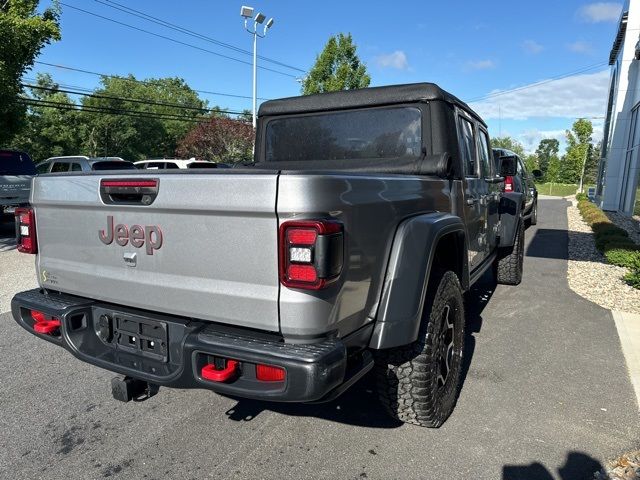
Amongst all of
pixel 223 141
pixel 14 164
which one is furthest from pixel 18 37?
pixel 223 141

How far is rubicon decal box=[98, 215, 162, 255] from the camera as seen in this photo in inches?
93.2

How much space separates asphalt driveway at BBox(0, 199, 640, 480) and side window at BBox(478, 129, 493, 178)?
173cm

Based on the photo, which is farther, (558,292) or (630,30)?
(630,30)

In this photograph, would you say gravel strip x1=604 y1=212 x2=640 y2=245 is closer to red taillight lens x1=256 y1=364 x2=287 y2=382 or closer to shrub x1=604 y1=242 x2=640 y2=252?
shrub x1=604 y1=242 x2=640 y2=252

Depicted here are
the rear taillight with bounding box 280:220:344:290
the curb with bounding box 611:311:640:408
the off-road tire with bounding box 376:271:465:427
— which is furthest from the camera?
the curb with bounding box 611:311:640:408

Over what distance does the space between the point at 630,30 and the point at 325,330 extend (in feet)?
73.8

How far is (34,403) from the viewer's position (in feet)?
10.8

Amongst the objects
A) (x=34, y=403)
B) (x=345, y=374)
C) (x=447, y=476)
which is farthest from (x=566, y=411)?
(x=34, y=403)

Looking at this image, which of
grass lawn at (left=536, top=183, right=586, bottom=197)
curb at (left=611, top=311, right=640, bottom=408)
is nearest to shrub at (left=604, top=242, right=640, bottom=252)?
curb at (left=611, top=311, right=640, bottom=408)

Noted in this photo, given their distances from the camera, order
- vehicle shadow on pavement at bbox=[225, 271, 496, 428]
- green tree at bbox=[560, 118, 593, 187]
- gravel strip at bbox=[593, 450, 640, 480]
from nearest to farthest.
Result: gravel strip at bbox=[593, 450, 640, 480] → vehicle shadow on pavement at bbox=[225, 271, 496, 428] → green tree at bbox=[560, 118, 593, 187]

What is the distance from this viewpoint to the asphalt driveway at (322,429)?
259 cm

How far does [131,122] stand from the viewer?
131 feet

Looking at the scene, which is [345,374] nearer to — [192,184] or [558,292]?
[192,184]

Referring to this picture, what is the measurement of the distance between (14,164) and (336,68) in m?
12.1
